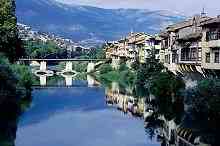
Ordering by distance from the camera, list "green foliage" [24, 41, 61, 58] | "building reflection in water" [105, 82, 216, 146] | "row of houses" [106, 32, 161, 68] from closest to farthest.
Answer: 1. "building reflection in water" [105, 82, 216, 146]
2. "row of houses" [106, 32, 161, 68]
3. "green foliage" [24, 41, 61, 58]

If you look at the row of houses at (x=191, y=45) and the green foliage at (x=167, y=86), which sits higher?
the row of houses at (x=191, y=45)

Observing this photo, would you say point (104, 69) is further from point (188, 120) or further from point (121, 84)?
point (188, 120)

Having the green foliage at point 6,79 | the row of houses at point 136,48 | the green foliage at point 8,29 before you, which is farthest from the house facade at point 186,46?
the green foliage at point 8,29

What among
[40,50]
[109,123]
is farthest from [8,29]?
[40,50]

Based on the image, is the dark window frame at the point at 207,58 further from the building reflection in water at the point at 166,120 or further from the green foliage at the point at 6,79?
the green foliage at the point at 6,79

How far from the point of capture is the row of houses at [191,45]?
35938mm

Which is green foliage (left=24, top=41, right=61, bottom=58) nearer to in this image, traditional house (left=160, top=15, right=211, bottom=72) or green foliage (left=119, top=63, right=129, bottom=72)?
green foliage (left=119, top=63, right=129, bottom=72)

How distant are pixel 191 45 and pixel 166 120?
48.9ft

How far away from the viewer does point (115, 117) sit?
114ft

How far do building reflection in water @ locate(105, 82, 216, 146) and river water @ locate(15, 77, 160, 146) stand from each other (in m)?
0.41

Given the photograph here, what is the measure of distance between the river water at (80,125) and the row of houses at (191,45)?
5.68 meters

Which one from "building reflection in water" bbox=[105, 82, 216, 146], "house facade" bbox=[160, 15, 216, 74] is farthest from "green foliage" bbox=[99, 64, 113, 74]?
"building reflection in water" bbox=[105, 82, 216, 146]

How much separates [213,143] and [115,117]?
14.6m

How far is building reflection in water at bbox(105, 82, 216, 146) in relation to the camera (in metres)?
22.2
